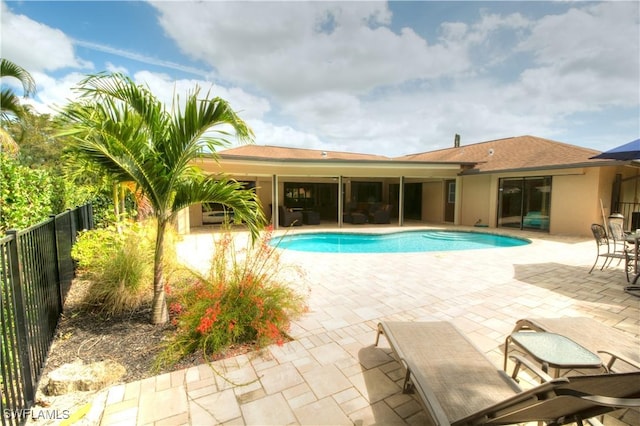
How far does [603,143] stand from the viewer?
2880 centimetres

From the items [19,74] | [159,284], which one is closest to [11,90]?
[19,74]

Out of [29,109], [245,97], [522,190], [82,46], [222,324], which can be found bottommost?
[222,324]

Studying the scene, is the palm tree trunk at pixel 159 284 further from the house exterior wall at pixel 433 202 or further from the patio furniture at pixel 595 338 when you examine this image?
the house exterior wall at pixel 433 202

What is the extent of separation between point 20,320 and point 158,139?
2.18 meters

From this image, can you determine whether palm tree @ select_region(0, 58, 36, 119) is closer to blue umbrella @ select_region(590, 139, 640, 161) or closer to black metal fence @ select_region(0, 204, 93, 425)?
black metal fence @ select_region(0, 204, 93, 425)

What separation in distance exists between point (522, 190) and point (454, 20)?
863cm

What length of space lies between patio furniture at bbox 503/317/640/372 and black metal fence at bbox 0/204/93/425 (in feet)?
13.1

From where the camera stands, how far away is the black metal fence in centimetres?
201

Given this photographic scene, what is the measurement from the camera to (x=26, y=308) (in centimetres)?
248

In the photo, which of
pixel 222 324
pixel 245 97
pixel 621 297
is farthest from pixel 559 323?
pixel 245 97

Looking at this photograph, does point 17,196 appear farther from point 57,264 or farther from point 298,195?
point 298,195

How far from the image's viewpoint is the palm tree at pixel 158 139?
2930mm

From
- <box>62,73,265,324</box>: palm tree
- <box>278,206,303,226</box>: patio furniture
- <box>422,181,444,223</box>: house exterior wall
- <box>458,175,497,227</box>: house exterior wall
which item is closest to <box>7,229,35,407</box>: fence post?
<box>62,73,265,324</box>: palm tree

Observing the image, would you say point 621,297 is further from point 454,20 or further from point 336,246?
point 454,20
